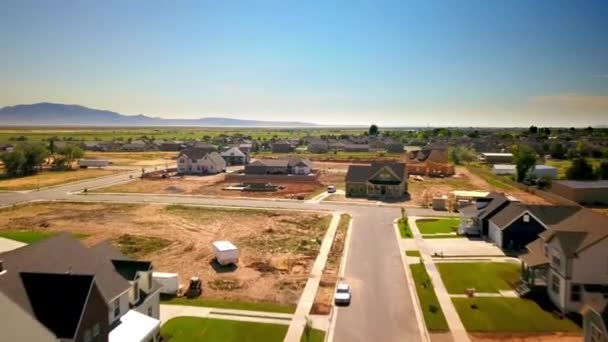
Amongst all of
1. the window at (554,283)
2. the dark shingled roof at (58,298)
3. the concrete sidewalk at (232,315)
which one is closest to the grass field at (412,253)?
the window at (554,283)

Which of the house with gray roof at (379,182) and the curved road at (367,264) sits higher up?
the house with gray roof at (379,182)

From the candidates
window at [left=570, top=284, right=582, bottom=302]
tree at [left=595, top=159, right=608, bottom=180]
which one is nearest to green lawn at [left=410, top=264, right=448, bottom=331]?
window at [left=570, top=284, right=582, bottom=302]

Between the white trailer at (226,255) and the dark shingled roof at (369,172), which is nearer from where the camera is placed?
the white trailer at (226,255)

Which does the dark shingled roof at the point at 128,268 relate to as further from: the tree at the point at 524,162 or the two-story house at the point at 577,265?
the tree at the point at 524,162

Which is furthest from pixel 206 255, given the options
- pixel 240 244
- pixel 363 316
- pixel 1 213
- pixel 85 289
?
pixel 1 213

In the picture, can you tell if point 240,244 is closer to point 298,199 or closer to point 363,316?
point 363,316
